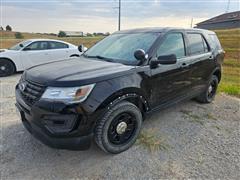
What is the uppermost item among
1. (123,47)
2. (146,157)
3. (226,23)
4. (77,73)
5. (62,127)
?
(226,23)

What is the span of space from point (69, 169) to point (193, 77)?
275 centimetres

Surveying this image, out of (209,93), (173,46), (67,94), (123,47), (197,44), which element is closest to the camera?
(67,94)

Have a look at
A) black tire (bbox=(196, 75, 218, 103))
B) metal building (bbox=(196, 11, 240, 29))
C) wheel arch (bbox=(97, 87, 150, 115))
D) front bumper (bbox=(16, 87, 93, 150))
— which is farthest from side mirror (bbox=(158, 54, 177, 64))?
metal building (bbox=(196, 11, 240, 29))

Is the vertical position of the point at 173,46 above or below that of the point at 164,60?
above

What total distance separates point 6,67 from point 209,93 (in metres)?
7.02

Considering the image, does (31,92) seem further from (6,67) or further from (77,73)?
(6,67)

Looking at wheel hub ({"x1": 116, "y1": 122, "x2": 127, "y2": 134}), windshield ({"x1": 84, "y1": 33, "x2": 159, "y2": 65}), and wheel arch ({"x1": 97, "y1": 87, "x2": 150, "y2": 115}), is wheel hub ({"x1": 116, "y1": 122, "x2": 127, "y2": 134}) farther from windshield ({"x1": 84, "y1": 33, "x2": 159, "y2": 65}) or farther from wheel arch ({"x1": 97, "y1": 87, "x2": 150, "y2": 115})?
windshield ({"x1": 84, "y1": 33, "x2": 159, "y2": 65})

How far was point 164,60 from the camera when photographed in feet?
9.68

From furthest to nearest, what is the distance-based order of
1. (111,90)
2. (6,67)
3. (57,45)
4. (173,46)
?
(57,45) → (6,67) → (173,46) → (111,90)

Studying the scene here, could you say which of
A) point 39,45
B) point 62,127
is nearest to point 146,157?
point 62,127

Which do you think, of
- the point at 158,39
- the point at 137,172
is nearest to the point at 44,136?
the point at 137,172

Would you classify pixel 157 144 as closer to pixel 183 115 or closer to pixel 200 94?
pixel 183 115

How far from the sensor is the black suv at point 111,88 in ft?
7.70

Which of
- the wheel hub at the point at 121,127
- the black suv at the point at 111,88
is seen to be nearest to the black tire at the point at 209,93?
the black suv at the point at 111,88
